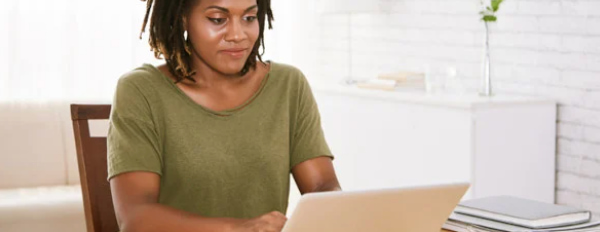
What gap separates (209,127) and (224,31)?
19cm

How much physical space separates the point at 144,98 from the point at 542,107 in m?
2.13

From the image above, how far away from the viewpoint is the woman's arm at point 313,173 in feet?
6.01

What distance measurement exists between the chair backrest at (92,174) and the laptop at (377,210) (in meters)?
0.62

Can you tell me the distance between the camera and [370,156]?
12.7 ft

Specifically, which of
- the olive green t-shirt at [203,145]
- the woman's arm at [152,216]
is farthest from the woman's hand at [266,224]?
the olive green t-shirt at [203,145]

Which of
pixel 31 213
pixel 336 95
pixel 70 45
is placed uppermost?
pixel 70 45

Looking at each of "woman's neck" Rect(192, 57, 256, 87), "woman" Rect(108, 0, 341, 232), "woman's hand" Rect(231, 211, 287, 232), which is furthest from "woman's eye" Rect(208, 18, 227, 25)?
"woman's hand" Rect(231, 211, 287, 232)

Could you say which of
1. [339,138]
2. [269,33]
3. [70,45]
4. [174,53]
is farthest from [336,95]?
[174,53]

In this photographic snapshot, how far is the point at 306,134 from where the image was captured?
6.13 feet

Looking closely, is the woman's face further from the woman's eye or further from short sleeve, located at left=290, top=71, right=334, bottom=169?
short sleeve, located at left=290, top=71, right=334, bottom=169

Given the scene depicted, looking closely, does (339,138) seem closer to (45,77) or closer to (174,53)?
(45,77)

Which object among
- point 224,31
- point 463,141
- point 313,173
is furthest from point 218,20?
point 463,141

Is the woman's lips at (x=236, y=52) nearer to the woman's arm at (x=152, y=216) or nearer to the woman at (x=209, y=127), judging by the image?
the woman at (x=209, y=127)

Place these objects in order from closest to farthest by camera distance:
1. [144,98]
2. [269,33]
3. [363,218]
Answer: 1. [363,218]
2. [144,98]
3. [269,33]
